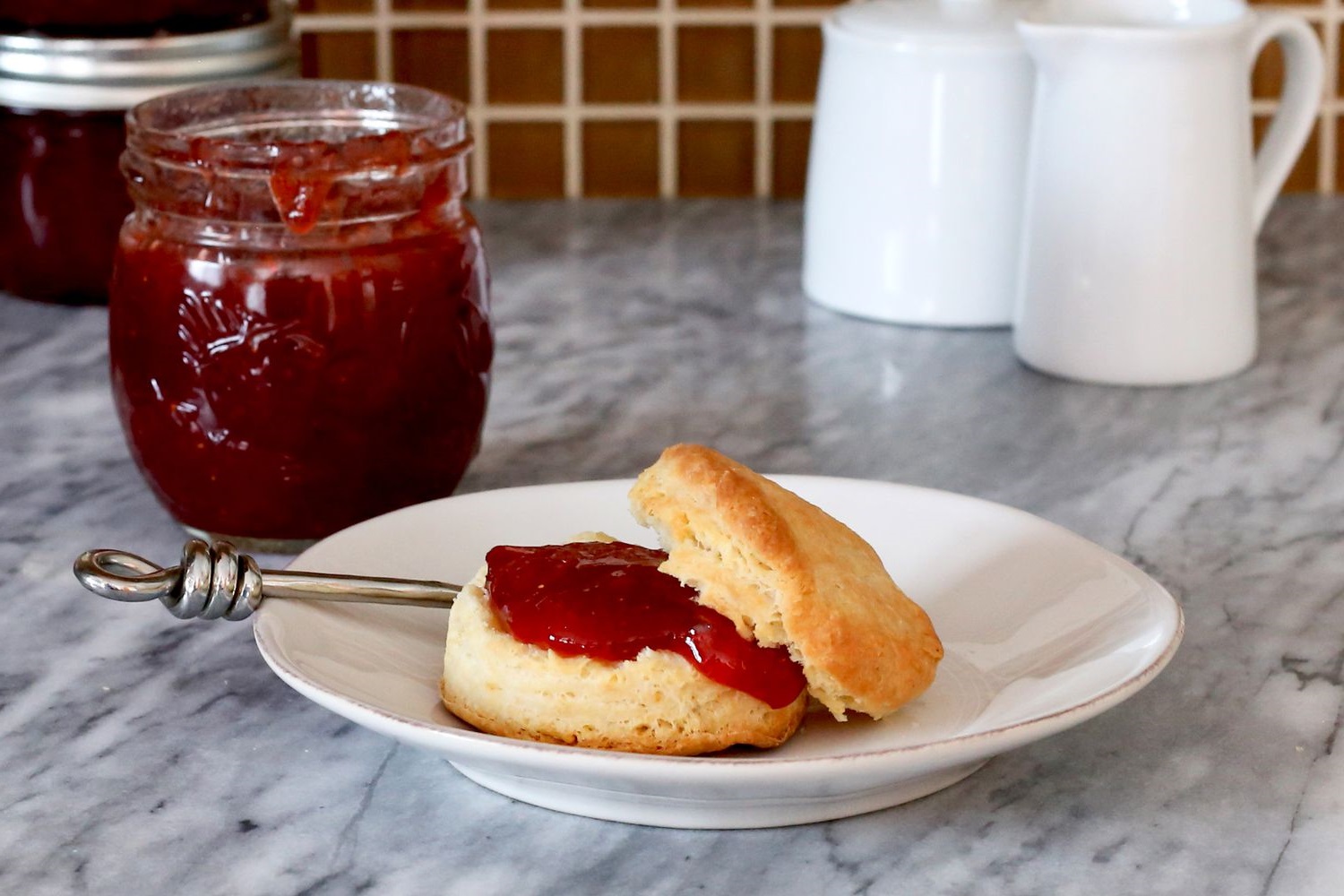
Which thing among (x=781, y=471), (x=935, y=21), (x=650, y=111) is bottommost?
(x=781, y=471)

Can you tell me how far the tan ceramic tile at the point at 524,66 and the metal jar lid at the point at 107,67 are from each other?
0.43 m

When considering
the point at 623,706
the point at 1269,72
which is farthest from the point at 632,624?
the point at 1269,72

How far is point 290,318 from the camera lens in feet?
2.76

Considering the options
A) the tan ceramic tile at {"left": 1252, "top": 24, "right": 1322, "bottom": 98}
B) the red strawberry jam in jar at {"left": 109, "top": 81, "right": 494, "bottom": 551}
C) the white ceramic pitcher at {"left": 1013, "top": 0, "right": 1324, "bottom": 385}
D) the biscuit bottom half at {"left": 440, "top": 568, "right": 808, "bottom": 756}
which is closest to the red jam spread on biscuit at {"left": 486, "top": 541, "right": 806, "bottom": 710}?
the biscuit bottom half at {"left": 440, "top": 568, "right": 808, "bottom": 756}

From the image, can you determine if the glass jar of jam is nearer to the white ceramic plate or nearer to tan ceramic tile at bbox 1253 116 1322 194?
the white ceramic plate

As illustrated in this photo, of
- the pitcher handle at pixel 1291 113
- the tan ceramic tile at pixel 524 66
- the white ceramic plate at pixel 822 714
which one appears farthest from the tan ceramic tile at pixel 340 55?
the white ceramic plate at pixel 822 714

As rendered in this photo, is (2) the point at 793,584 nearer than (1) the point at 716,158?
Yes

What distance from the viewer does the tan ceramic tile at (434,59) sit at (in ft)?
5.51

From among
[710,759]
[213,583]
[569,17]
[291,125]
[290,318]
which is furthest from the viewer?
[569,17]

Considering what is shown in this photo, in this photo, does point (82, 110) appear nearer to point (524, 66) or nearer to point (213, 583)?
point (524, 66)

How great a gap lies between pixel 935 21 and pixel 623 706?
809mm

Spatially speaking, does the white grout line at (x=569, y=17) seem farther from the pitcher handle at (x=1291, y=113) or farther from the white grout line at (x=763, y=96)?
the pitcher handle at (x=1291, y=113)

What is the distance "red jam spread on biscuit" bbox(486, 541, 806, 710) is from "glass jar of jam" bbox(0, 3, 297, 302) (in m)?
0.74

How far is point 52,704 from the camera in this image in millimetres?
754
